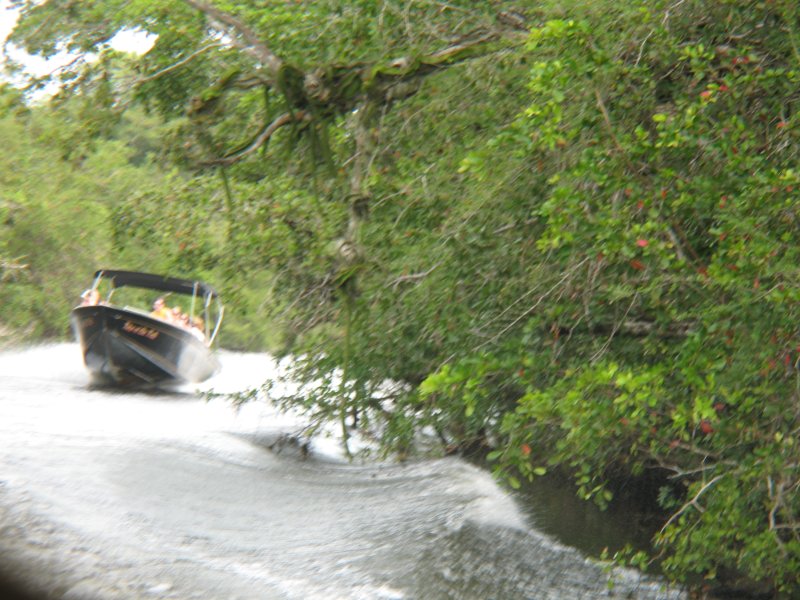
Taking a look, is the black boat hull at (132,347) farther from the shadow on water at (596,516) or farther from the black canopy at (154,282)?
the shadow on water at (596,516)

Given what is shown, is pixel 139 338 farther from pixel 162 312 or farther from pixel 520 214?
pixel 520 214

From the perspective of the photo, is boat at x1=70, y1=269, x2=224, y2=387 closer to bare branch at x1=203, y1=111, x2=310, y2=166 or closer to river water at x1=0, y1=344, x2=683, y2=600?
river water at x1=0, y1=344, x2=683, y2=600

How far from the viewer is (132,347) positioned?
19938 millimetres

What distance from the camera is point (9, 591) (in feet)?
2.62

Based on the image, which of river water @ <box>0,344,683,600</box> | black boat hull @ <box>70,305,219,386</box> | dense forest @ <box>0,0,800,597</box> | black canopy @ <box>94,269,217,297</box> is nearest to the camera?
dense forest @ <box>0,0,800,597</box>

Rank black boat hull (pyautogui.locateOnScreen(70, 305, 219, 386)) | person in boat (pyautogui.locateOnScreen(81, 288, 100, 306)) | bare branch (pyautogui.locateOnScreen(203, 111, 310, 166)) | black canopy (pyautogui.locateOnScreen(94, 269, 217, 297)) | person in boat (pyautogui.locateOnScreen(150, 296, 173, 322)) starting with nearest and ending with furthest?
bare branch (pyautogui.locateOnScreen(203, 111, 310, 166)), black boat hull (pyautogui.locateOnScreen(70, 305, 219, 386)), black canopy (pyautogui.locateOnScreen(94, 269, 217, 297)), person in boat (pyautogui.locateOnScreen(81, 288, 100, 306)), person in boat (pyautogui.locateOnScreen(150, 296, 173, 322))

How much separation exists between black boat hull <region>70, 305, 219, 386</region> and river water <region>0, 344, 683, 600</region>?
6.63m

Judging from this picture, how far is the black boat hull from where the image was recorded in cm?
1973

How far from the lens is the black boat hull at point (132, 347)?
19734 millimetres

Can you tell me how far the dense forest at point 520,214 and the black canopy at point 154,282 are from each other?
8144mm

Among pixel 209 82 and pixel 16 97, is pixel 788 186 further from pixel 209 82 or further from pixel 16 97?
pixel 16 97

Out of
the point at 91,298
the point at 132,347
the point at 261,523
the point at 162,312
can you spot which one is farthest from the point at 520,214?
the point at 162,312

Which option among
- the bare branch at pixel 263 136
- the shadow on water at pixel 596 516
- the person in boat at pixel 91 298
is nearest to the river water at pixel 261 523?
the shadow on water at pixel 596 516

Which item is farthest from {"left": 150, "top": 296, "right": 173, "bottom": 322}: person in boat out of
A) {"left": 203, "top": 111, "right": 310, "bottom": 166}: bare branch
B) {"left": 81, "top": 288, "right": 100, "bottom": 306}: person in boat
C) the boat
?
{"left": 203, "top": 111, "right": 310, "bottom": 166}: bare branch
